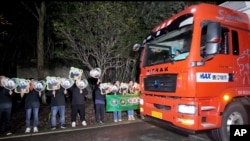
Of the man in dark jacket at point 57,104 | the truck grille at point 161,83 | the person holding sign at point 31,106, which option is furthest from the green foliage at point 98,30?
the truck grille at point 161,83

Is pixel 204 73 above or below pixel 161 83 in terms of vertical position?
above

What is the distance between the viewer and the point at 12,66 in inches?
683

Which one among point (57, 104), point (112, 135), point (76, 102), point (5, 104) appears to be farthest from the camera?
point (76, 102)

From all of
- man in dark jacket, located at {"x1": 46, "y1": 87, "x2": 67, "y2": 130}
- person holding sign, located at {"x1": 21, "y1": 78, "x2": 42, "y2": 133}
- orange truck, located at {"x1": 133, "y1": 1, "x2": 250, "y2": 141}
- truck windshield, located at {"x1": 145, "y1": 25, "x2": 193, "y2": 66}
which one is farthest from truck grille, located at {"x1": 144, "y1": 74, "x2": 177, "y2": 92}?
person holding sign, located at {"x1": 21, "y1": 78, "x2": 42, "y2": 133}

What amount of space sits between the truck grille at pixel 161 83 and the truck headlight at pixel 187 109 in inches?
18.2

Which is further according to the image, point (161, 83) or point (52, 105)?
point (52, 105)

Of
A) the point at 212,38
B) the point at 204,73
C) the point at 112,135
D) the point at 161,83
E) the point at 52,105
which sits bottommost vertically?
the point at 112,135

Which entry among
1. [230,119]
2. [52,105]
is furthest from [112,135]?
[230,119]

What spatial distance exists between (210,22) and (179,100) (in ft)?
6.00

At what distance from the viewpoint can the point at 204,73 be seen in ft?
18.3

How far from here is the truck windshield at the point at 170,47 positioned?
19.2 feet

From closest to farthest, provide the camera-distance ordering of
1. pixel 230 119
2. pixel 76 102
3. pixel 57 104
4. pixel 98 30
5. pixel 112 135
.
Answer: pixel 230 119
pixel 112 135
pixel 57 104
pixel 76 102
pixel 98 30

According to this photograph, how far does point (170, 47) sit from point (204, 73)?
1.38 m

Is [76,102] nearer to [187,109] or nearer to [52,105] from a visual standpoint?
[52,105]
